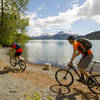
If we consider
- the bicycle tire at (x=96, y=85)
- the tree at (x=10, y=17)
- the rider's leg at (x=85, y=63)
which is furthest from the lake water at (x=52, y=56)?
the rider's leg at (x=85, y=63)

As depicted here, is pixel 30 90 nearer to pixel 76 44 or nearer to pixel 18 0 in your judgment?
pixel 76 44

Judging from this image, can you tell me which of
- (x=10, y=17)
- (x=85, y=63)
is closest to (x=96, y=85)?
(x=85, y=63)

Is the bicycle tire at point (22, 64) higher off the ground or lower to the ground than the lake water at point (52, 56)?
higher

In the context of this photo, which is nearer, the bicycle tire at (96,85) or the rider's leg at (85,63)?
the rider's leg at (85,63)

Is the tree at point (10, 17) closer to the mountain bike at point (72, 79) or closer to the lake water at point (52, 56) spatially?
the lake water at point (52, 56)

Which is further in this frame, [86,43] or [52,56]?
[52,56]

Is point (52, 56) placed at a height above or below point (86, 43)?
below

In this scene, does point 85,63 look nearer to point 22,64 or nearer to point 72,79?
point 72,79

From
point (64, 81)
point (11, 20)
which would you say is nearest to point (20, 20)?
point (11, 20)

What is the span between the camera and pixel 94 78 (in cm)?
524

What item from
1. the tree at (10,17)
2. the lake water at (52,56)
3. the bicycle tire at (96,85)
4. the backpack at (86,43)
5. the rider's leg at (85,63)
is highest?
the tree at (10,17)

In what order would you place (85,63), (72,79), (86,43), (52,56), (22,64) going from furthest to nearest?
(52,56), (22,64), (72,79), (85,63), (86,43)

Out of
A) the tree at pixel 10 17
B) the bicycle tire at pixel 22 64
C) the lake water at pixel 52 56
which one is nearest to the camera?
the bicycle tire at pixel 22 64

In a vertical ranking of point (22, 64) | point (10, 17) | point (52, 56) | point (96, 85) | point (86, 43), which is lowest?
point (52, 56)
